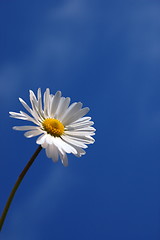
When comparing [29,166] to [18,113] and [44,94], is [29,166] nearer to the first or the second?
[18,113]

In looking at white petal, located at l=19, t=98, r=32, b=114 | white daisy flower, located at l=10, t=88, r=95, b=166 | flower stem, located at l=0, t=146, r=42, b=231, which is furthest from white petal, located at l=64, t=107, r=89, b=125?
flower stem, located at l=0, t=146, r=42, b=231

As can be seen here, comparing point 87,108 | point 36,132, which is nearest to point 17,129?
point 36,132

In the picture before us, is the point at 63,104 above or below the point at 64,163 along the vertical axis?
above

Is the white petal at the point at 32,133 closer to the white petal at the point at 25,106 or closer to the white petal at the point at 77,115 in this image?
the white petal at the point at 25,106

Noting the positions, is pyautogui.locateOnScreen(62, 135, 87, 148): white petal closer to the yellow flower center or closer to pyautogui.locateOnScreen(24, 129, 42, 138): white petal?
the yellow flower center

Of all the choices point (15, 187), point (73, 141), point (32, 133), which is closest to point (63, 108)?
point (73, 141)

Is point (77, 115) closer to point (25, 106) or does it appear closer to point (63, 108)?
point (63, 108)

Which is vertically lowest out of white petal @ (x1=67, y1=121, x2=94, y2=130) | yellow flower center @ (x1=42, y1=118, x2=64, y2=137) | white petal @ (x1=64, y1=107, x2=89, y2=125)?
yellow flower center @ (x1=42, y1=118, x2=64, y2=137)
